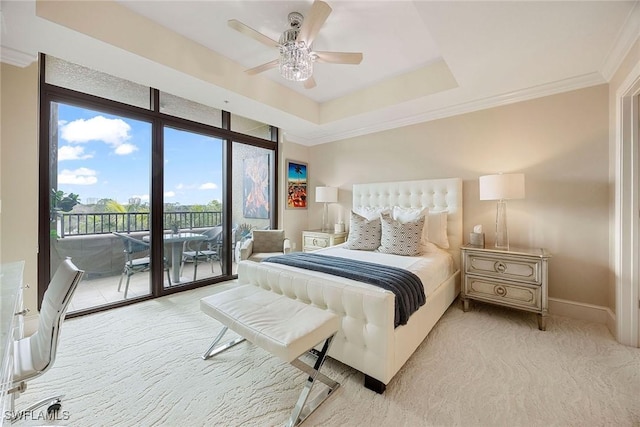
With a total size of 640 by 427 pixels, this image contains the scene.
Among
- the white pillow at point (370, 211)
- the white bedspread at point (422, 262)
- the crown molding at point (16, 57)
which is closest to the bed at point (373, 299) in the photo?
the white bedspread at point (422, 262)

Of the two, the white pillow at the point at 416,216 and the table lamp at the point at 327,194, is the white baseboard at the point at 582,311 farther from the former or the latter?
the table lamp at the point at 327,194

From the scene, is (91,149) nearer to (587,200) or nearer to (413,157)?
(413,157)

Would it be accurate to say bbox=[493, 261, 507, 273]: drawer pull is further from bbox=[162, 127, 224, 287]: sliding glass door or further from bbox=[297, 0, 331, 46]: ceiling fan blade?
bbox=[162, 127, 224, 287]: sliding glass door

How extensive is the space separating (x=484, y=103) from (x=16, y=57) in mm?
4794

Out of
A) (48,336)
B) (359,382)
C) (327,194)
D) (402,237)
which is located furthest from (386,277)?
(327,194)

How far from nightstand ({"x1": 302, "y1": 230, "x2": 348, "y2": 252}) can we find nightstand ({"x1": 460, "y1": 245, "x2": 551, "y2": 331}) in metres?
1.86

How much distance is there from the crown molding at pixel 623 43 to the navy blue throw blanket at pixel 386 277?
2.40m

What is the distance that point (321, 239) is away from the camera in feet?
13.8

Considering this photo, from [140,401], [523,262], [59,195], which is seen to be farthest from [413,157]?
[59,195]

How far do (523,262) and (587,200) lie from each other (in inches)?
38.7

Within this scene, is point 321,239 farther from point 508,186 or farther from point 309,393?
point 309,393

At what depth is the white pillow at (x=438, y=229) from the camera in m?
3.17

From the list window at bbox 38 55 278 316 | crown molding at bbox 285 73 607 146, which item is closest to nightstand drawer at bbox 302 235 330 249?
window at bbox 38 55 278 316

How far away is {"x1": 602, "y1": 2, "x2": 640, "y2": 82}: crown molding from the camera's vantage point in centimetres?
179
